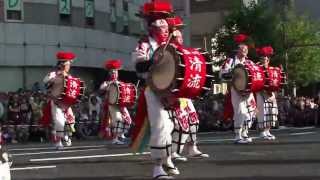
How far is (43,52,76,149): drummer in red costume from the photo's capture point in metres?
13.4

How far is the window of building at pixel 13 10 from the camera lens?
1202 inches

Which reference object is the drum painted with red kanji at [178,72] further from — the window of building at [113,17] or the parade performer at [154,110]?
the window of building at [113,17]

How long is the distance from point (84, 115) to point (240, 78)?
939 cm

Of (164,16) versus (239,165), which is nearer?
(164,16)

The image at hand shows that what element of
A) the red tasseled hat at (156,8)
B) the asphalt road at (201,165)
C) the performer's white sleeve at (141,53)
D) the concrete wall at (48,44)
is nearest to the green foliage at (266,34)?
the concrete wall at (48,44)

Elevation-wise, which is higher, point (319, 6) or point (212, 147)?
point (319, 6)

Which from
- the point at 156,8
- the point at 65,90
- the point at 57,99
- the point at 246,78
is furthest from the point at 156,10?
the point at 57,99

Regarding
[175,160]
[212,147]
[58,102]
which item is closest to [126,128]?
[58,102]

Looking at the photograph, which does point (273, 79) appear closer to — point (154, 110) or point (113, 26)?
point (154, 110)

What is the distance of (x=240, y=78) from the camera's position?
13.0 meters

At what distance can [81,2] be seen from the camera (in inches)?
1330

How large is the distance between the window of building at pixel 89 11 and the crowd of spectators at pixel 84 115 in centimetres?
1121

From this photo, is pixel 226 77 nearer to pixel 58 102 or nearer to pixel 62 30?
pixel 58 102

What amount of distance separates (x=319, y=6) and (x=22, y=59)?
37580 mm
